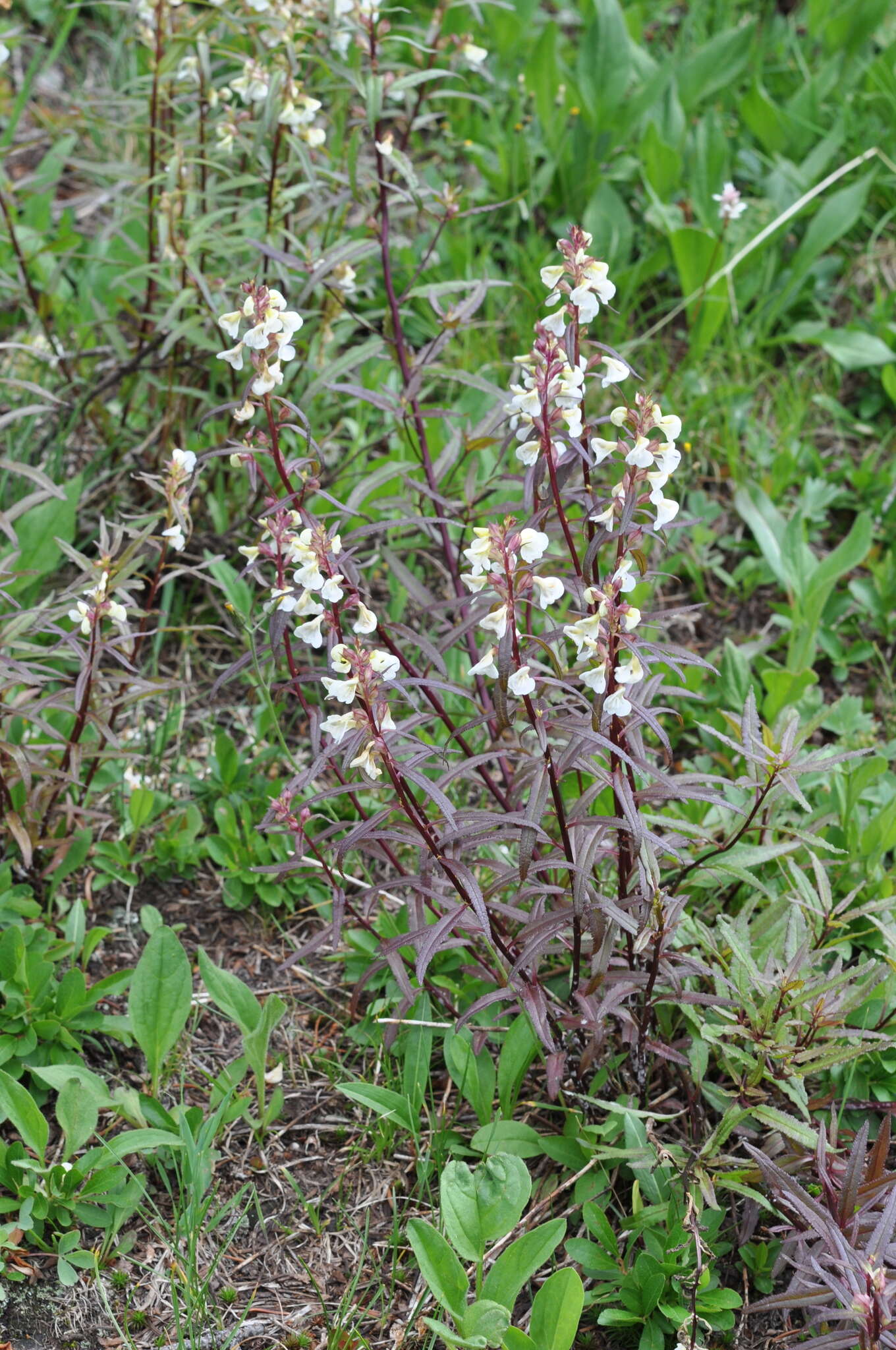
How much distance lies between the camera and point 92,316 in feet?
11.3

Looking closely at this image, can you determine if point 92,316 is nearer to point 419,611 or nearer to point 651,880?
point 419,611

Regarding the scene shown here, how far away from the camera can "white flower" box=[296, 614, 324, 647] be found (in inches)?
73.3

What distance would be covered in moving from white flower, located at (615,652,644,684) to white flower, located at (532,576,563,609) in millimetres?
136

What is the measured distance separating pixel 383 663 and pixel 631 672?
358 millimetres

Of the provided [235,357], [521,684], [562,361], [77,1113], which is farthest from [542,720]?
[77,1113]

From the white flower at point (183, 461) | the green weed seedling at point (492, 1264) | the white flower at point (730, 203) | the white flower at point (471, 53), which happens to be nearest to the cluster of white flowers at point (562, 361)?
the white flower at point (183, 461)

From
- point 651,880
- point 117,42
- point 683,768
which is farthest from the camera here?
point 117,42

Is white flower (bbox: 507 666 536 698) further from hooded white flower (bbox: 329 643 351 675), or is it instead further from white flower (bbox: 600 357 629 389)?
white flower (bbox: 600 357 629 389)

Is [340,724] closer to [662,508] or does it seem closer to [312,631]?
[312,631]

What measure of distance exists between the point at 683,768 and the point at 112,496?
5.30 feet

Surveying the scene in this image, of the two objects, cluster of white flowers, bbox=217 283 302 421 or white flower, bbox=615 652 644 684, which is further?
cluster of white flowers, bbox=217 283 302 421

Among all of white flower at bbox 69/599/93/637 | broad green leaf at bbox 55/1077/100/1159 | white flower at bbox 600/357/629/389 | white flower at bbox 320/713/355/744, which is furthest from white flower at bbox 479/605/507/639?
broad green leaf at bbox 55/1077/100/1159

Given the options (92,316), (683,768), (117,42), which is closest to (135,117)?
(92,316)

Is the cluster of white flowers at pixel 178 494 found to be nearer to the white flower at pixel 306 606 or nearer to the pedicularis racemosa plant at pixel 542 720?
the pedicularis racemosa plant at pixel 542 720
